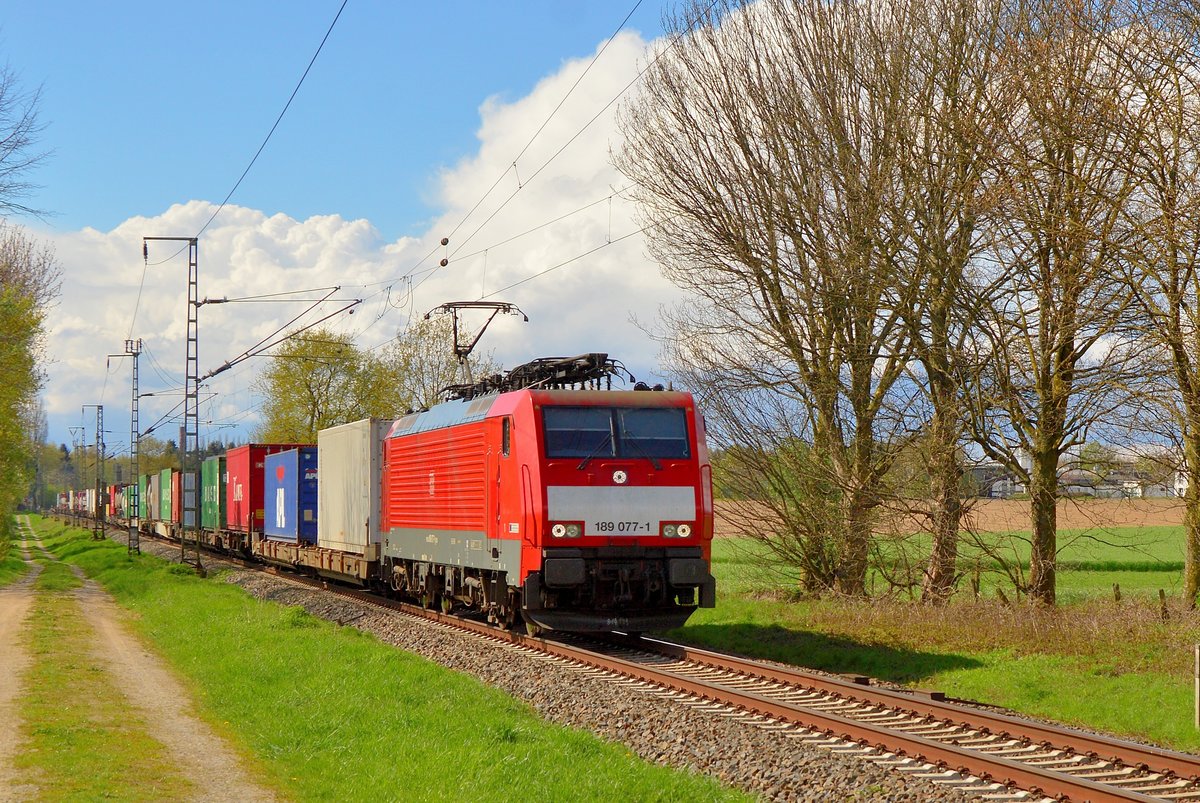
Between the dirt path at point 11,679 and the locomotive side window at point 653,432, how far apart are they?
25.3 feet

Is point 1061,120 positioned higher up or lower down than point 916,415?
higher up

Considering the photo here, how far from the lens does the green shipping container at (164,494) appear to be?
57469mm

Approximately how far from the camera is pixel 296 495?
31531 mm

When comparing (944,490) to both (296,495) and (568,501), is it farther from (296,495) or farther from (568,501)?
(296,495)

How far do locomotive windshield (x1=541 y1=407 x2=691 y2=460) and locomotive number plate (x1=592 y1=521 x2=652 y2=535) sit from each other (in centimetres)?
87

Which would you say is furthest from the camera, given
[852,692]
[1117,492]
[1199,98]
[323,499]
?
[323,499]

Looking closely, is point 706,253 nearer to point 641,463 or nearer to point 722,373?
point 722,373

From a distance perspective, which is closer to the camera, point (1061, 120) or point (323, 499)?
point (1061, 120)

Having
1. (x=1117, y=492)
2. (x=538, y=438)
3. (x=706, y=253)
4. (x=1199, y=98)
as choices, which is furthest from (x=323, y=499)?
(x=1199, y=98)

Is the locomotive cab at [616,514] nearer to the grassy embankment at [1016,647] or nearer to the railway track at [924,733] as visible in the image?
the railway track at [924,733]

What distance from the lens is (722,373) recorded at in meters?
21.6

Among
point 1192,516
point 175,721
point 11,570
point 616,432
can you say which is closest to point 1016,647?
point 1192,516

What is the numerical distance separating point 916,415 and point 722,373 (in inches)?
136

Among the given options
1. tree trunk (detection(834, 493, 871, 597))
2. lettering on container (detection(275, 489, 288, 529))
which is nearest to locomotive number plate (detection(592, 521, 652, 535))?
tree trunk (detection(834, 493, 871, 597))
